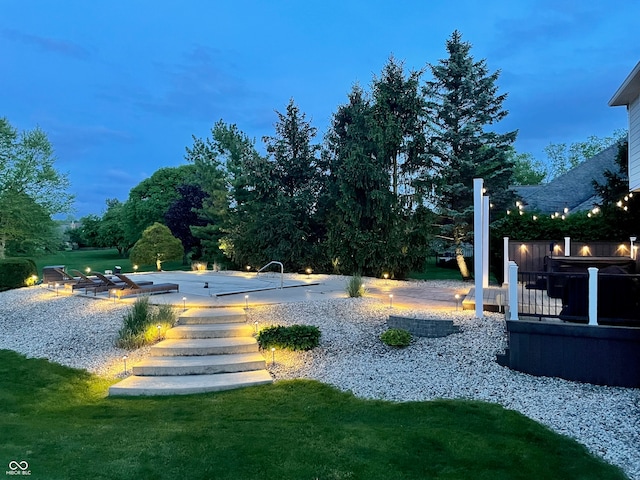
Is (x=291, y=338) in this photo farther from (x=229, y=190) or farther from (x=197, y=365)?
(x=229, y=190)

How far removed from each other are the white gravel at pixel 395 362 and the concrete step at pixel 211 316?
1.01ft

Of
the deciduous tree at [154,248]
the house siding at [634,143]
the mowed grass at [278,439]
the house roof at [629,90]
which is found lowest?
the mowed grass at [278,439]

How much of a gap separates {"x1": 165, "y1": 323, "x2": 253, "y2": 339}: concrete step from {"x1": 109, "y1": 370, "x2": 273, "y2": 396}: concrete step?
1.30 meters

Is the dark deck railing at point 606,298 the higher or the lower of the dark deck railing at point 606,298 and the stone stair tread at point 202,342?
the higher

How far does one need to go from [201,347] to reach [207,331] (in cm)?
62

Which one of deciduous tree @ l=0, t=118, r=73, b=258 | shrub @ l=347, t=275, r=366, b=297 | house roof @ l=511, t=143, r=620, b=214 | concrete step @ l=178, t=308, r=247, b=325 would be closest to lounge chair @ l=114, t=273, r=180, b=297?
concrete step @ l=178, t=308, r=247, b=325

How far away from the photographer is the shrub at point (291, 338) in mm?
7258

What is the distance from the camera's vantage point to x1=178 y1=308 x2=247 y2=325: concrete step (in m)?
8.13

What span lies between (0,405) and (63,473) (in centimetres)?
283

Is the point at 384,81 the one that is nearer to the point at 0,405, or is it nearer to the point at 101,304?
the point at 101,304

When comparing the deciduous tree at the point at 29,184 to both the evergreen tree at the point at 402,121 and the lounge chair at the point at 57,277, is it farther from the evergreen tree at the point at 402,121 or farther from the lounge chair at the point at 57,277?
the evergreen tree at the point at 402,121

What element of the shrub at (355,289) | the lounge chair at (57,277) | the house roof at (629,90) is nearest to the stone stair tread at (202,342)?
the shrub at (355,289)

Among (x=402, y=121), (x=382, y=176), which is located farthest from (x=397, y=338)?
(x=402, y=121)

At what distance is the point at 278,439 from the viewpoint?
4301mm
